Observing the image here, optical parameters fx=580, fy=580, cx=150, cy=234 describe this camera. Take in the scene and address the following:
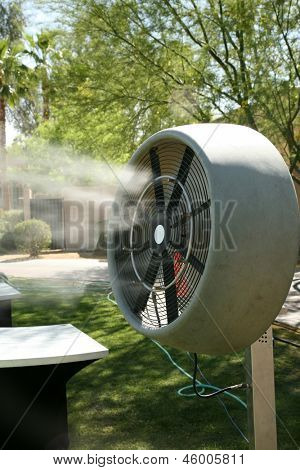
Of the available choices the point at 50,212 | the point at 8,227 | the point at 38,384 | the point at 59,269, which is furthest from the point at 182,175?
the point at 50,212

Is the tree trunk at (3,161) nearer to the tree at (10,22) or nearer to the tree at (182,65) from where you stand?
the tree at (10,22)

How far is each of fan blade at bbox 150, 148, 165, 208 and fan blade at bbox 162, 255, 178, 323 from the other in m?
0.29

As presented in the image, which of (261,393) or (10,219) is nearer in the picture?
(261,393)

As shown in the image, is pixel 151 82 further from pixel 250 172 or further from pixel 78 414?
pixel 250 172

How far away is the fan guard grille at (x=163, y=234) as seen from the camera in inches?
100

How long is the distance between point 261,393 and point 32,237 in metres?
19.1

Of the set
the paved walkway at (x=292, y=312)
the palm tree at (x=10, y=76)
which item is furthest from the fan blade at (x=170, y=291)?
the palm tree at (x=10, y=76)

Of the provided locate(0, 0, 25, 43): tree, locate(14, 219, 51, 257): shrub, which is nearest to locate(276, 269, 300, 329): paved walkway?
locate(14, 219, 51, 257): shrub

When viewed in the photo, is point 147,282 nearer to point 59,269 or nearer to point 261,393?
point 261,393

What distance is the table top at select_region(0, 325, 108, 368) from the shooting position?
11.6 feet

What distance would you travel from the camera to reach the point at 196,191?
2576mm

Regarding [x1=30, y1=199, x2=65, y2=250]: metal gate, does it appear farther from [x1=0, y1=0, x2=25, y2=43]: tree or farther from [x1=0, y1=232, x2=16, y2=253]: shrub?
[x1=0, y1=0, x2=25, y2=43]: tree

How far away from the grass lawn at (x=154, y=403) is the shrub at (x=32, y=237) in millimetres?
13800

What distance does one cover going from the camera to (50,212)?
2512 cm
